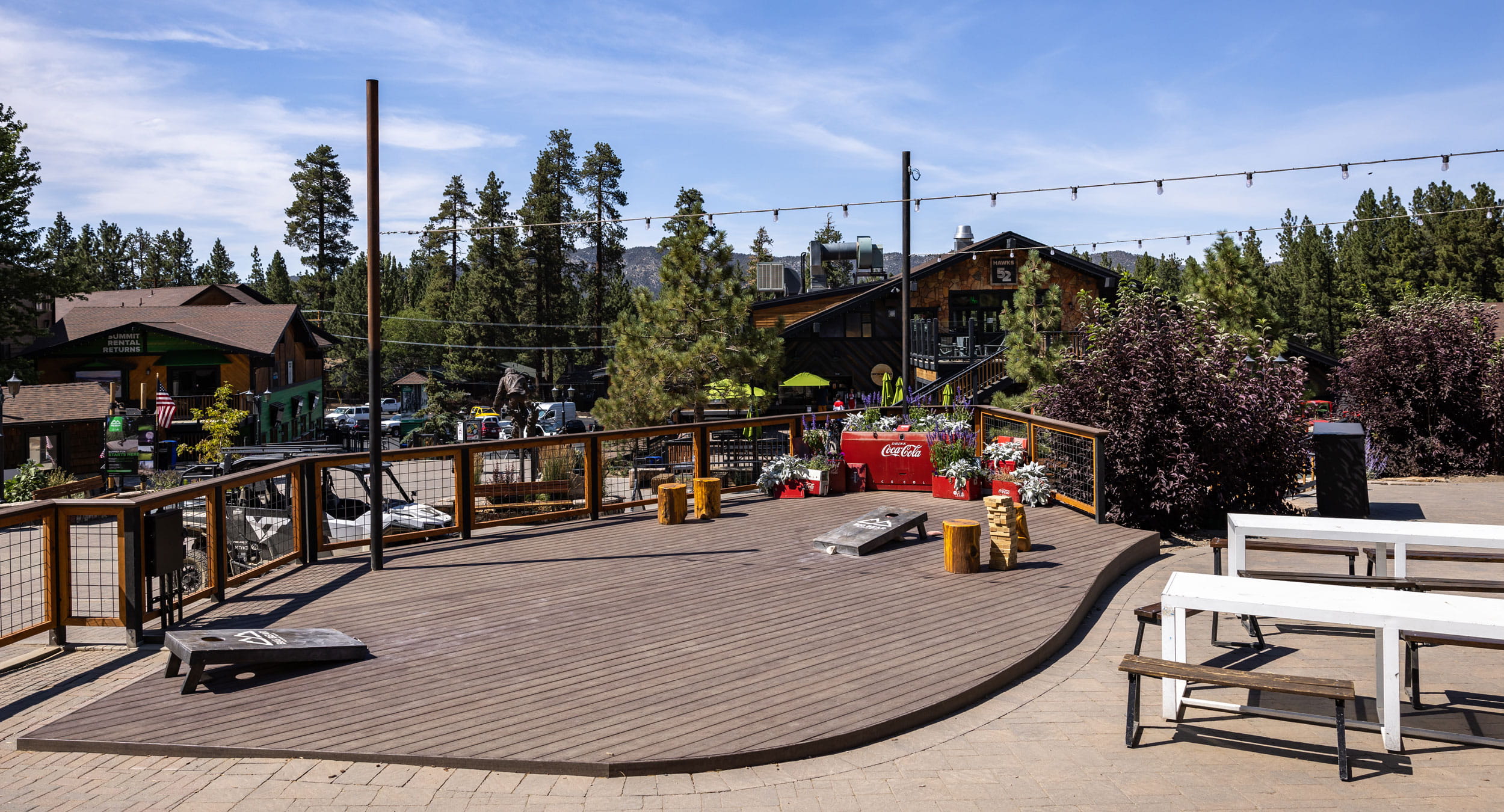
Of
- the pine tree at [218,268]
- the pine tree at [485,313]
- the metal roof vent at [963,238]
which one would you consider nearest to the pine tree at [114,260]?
the pine tree at [218,268]

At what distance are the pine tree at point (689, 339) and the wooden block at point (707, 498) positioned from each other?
50.3 feet

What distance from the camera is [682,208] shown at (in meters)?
68.1

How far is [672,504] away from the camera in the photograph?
11172mm

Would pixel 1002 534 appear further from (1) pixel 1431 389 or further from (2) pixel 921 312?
(2) pixel 921 312

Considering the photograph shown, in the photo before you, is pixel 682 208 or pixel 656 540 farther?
pixel 682 208

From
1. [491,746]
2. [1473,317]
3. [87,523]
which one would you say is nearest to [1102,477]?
[491,746]

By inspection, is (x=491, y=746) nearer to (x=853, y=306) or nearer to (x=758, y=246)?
(x=853, y=306)

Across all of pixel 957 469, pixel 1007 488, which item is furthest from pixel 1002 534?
pixel 957 469

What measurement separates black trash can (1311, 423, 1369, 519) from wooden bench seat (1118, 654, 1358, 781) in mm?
7146

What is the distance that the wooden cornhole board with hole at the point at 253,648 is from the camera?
5.78 metres

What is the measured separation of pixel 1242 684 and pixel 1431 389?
51.6ft

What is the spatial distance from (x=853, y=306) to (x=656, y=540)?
26.1 m

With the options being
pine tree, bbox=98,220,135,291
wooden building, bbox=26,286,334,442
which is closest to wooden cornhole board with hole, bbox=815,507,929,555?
wooden building, bbox=26,286,334,442

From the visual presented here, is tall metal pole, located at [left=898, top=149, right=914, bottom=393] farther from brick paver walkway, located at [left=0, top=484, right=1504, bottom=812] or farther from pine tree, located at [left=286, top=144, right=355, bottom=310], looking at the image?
pine tree, located at [left=286, top=144, right=355, bottom=310]
